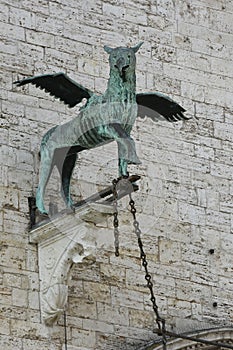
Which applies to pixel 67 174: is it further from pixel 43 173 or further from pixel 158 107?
pixel 158 107

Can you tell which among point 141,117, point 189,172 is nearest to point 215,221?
point 189,172

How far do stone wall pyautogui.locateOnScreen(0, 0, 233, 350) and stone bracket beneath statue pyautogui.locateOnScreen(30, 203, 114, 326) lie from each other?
7cm

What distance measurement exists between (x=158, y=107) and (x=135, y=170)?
0.61 metres

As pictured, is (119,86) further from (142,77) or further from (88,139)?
(142,77)

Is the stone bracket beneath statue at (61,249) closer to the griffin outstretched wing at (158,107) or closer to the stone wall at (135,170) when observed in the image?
the stone wall at (135,170)

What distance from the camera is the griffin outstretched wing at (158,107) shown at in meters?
12.4

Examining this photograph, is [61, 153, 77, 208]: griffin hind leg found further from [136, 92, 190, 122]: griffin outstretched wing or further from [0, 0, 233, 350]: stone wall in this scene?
[136, 92, 190, 122]: griffin outstretched wing

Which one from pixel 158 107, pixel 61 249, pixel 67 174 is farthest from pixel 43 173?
pixel 158 107

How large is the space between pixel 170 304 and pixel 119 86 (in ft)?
5.04

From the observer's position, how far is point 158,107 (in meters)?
12.6

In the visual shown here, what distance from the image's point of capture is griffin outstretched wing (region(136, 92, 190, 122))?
12391 millimetres

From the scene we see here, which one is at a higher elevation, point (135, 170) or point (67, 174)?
point (135, 170)

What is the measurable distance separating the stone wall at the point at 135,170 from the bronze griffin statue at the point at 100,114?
0.60 feet

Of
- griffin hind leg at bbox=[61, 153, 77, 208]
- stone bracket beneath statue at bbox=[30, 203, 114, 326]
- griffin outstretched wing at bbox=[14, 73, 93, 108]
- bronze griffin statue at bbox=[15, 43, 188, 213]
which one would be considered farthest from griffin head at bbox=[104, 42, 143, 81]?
stone bracket beneath statue at bbox=[30, 203, 114, 326]
